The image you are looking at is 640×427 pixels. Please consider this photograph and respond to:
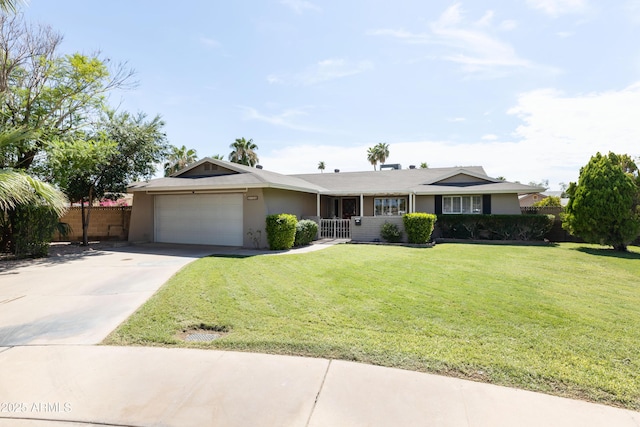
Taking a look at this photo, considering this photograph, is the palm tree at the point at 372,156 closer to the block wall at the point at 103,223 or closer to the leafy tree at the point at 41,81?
the block wall at the point at 103,223

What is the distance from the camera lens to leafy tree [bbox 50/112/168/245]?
509 inches

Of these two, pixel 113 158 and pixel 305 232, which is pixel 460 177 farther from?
pixel 113 158

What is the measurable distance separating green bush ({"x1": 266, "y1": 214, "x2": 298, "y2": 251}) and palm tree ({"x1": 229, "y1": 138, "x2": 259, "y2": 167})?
2739cm

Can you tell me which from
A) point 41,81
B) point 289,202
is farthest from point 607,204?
point 41,81

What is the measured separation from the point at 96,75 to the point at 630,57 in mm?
18754

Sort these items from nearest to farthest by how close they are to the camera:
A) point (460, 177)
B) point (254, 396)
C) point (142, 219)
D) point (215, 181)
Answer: point (254, 396) < point (215, 181) < point (142, 219) < point (460, 177)

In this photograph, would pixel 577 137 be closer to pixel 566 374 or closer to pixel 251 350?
pixel 566 374

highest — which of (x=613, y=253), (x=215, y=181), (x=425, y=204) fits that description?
(x=215, y=181)

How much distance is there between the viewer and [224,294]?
6.35 meters

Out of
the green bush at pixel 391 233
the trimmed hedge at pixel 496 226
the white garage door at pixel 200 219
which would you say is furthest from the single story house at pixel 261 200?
the trimmed hedge at pixel 496 226

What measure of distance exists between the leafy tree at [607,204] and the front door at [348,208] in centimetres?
1092

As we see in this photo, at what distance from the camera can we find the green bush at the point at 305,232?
14.3m

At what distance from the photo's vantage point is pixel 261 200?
13578 millimetres

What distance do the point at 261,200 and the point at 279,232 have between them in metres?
1.61
